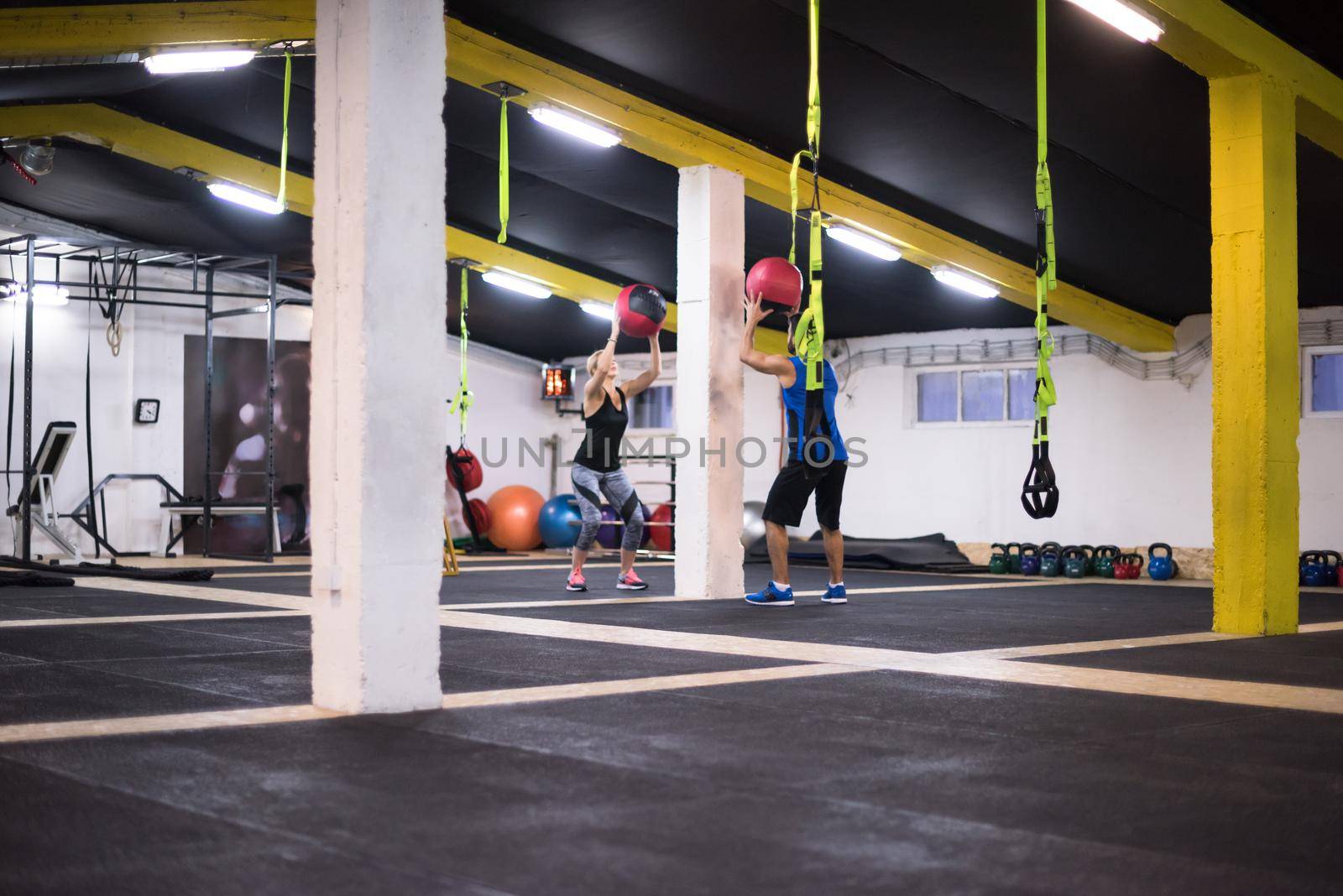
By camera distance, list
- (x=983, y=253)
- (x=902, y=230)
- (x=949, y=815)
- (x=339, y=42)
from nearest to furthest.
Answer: (x=949, y=815) < (x=339, y=42) < (x=902, y=230) < (x=983, y=253)

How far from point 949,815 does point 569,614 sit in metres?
4.87

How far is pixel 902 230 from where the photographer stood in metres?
11.0

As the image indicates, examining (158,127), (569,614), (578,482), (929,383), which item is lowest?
(569,614)

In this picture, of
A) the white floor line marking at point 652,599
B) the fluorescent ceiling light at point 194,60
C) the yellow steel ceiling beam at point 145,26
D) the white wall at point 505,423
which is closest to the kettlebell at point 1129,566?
the white floor line marking at point 652,599

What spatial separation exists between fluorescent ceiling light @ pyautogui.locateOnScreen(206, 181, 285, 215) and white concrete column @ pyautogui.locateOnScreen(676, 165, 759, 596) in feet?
16.3

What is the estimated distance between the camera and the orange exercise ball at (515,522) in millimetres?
16484

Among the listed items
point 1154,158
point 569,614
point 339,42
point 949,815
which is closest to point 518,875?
point 949,815

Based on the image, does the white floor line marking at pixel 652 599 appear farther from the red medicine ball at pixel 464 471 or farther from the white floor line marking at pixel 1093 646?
the red medicine ball at pixel 464 471

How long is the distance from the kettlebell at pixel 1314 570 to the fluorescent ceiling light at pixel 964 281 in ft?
12.2

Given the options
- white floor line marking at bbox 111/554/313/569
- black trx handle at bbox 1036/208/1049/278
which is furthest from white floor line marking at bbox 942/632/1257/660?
white floor line marking at bbox 111/554/313/569

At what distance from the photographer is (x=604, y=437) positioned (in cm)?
923

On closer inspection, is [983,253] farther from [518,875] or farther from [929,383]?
[518,875]

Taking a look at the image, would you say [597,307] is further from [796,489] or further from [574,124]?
[796,489]
